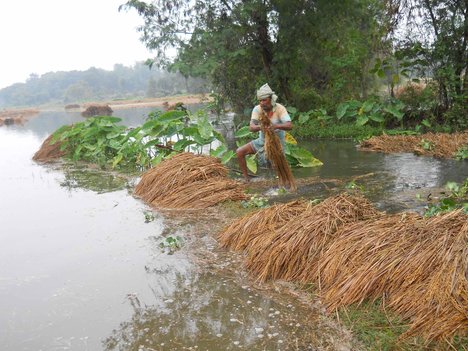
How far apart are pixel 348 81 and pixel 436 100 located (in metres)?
4.14

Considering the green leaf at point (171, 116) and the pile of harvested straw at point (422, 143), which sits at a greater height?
the green leaf at point (171, 116)

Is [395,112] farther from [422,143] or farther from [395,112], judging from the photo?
[422,143]

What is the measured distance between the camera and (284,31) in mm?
14719

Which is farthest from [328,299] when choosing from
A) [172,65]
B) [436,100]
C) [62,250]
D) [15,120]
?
[15,120]

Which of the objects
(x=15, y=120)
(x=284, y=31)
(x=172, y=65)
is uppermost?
(x=284, y=31)

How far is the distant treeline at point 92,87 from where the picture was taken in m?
88.6

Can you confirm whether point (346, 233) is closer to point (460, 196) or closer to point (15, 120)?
point (460, 196)

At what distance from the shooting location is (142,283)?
4.32 m

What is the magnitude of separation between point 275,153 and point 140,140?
4.96 m

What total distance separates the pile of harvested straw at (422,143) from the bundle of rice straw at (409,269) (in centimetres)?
590

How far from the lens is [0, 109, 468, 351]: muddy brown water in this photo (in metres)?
3.33

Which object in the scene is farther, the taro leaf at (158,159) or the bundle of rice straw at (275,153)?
the taro leaf at (158,159)

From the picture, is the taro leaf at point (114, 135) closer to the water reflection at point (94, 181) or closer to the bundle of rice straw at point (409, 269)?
the water reflection at point (94, 181)

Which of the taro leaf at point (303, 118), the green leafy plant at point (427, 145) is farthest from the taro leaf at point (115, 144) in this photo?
the green leafy plant at point (427, 145)
